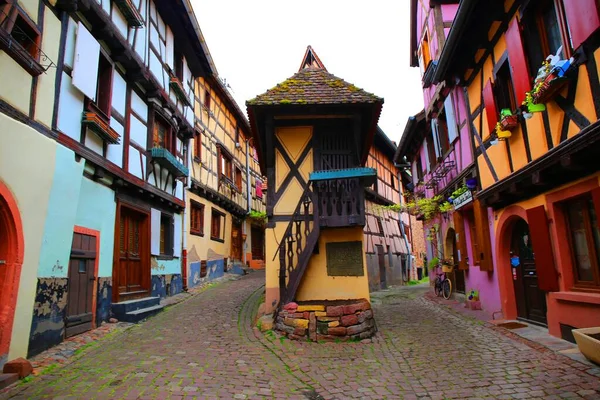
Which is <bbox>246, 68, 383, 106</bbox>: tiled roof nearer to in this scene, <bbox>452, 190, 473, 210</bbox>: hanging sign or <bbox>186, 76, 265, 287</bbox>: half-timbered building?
<bbox>452, 190, 473, 210</bbox>: hanging sign

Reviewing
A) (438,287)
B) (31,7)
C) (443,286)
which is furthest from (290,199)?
(438,287)

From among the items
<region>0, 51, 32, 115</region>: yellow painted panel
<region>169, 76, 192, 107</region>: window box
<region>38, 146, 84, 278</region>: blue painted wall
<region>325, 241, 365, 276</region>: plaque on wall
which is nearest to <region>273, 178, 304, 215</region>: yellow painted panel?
<region>325, 241, 365, 276</region>: plaque on wall

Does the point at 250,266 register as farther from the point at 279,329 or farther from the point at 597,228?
the point at 597,228

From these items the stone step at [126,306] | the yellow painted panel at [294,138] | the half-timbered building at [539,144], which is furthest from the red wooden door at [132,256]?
the half-timbered building at [539,144]

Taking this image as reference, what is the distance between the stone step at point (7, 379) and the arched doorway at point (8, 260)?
28 cm

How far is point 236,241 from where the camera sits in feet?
58.7

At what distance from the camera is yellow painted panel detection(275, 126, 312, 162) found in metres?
8.45

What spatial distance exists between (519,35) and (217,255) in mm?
12143

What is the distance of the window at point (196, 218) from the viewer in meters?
13.1

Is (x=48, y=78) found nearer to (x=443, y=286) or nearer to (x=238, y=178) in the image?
(x=443, y=286)

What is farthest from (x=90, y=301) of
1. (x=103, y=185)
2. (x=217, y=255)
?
(x=217, y=255)

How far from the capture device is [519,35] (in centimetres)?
609

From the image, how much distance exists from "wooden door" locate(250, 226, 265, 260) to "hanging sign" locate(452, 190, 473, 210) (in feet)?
40.8

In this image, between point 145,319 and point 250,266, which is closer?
point 145,319
